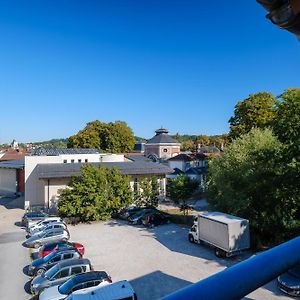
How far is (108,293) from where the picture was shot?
37.1ft

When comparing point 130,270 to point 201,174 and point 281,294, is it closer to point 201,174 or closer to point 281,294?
point 281,294

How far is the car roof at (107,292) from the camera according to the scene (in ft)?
36.7

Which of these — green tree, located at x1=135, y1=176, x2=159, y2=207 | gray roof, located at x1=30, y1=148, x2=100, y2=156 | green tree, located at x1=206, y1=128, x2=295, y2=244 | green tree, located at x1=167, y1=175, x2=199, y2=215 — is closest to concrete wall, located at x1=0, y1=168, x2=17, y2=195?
gray roof, located at x1=30, y1=148, x2=100, y2=156

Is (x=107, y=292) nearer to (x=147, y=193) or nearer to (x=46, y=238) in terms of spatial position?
(x=46, y=238)

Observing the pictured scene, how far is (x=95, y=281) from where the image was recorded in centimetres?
1305

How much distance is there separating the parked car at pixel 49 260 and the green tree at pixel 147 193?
1458cm

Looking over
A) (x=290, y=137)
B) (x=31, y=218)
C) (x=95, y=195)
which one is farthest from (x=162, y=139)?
(x=290, y=137)

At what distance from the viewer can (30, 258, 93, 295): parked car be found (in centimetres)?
1398

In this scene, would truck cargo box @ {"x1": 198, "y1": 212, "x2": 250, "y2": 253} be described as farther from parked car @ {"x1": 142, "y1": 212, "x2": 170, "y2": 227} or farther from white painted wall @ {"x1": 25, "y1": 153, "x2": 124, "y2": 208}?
white painted wall @ {"x1": 25, "y1": 153, "x2": 124, "y2": 208}

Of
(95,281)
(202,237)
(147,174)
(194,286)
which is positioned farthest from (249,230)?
(194,286)

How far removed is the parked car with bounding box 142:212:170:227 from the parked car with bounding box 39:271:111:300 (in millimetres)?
12343

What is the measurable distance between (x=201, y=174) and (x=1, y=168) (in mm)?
27090

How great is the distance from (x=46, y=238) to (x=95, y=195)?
7203mm

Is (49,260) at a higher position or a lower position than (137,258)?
higher
